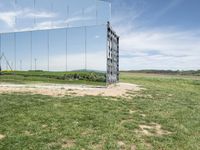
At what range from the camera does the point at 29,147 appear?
4.45 metres

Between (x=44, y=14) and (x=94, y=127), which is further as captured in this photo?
(x=44, y=14)

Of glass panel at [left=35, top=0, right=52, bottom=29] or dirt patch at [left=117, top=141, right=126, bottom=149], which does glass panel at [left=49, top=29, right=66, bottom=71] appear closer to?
glass panel at [left=35, top=0, right=52, bottom=29]

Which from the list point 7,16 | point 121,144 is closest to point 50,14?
point 7,16

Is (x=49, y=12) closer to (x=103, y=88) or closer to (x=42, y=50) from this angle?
(x=42, y=50)

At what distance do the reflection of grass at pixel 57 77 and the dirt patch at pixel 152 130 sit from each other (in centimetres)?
861

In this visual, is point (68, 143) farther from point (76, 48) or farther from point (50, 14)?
point (50, 14)

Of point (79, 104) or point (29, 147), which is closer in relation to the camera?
point (29, 147)

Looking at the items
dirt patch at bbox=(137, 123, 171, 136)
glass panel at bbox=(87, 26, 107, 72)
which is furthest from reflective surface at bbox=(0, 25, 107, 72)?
dirt patch at bbox=(137, 123, 171, 136)

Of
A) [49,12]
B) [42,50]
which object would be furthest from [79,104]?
[49,12]

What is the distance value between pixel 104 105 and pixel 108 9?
8.18m

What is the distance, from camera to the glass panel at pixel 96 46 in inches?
567

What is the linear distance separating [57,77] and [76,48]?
2235mm

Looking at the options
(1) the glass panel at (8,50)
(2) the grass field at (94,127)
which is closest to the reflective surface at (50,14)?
(1) the glass panel at (8,50)

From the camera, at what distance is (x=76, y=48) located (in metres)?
14.6
